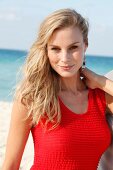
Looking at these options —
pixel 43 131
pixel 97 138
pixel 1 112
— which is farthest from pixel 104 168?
pixel 1 112

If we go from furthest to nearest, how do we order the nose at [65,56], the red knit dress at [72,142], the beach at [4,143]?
the beach at [4,143]
the red knit dress at [72,142]
the nose at [65,56]

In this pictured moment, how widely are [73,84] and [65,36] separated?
0.36 metres

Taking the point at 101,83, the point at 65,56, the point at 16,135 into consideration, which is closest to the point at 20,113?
the point at 16,135

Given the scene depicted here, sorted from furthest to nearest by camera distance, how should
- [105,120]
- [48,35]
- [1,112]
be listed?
[1,112], [105,120], [48,35]

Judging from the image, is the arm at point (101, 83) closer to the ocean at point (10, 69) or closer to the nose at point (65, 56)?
the nose at point (65, 56)

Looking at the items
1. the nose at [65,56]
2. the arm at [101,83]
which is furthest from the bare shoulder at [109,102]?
the nose at [65,56]

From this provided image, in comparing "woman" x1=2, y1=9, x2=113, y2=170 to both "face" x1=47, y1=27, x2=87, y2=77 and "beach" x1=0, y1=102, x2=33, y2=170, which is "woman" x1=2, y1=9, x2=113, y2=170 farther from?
"beach" x1=0, y1=102, x2=33, y2=170

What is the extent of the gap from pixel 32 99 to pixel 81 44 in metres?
0.38

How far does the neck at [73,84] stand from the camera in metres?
2.51

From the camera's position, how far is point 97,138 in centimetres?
242

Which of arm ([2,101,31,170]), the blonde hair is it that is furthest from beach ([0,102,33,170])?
the blonde hair

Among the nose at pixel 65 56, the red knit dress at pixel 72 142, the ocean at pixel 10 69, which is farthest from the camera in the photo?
the ocean at pixel 10 69

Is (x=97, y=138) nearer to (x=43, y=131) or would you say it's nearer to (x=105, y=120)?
(x=105, y=120)

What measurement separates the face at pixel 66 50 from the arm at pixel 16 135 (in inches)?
11.2
